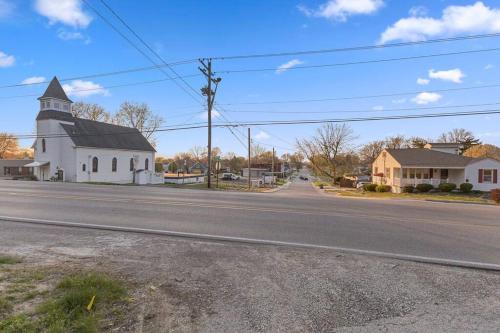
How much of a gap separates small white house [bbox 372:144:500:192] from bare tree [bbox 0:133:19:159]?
88972mm

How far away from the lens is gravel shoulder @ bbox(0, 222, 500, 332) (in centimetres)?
387

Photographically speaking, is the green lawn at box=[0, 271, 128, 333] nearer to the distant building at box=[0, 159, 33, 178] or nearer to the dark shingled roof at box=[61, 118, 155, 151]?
the dark shingled roof at box=[61, 118, 155, 151]

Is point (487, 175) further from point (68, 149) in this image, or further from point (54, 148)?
point (54, 148)

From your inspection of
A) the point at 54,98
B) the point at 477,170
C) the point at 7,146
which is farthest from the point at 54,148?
the point at 7,146

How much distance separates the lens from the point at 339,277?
18.0ft

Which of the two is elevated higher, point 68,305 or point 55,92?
point 55,92

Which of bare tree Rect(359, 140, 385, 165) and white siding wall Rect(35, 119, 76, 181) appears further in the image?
bare tree Rect(359, 140, 385, 165)

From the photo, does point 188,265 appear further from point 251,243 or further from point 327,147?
point 327,147

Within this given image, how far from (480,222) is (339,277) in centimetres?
942

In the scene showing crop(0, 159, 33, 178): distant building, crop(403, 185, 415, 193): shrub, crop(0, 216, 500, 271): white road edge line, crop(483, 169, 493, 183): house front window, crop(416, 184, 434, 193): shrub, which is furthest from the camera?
crop(0, 159, 33, 178): distant building

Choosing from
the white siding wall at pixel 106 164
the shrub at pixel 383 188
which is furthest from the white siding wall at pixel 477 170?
the white siding wall at pixel 106 164

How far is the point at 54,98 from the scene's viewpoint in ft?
143

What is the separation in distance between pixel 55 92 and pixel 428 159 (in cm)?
4815

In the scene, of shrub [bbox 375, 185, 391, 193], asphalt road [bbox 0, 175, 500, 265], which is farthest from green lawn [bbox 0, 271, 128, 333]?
shrub [bbox 375, 185, 391, 193]
